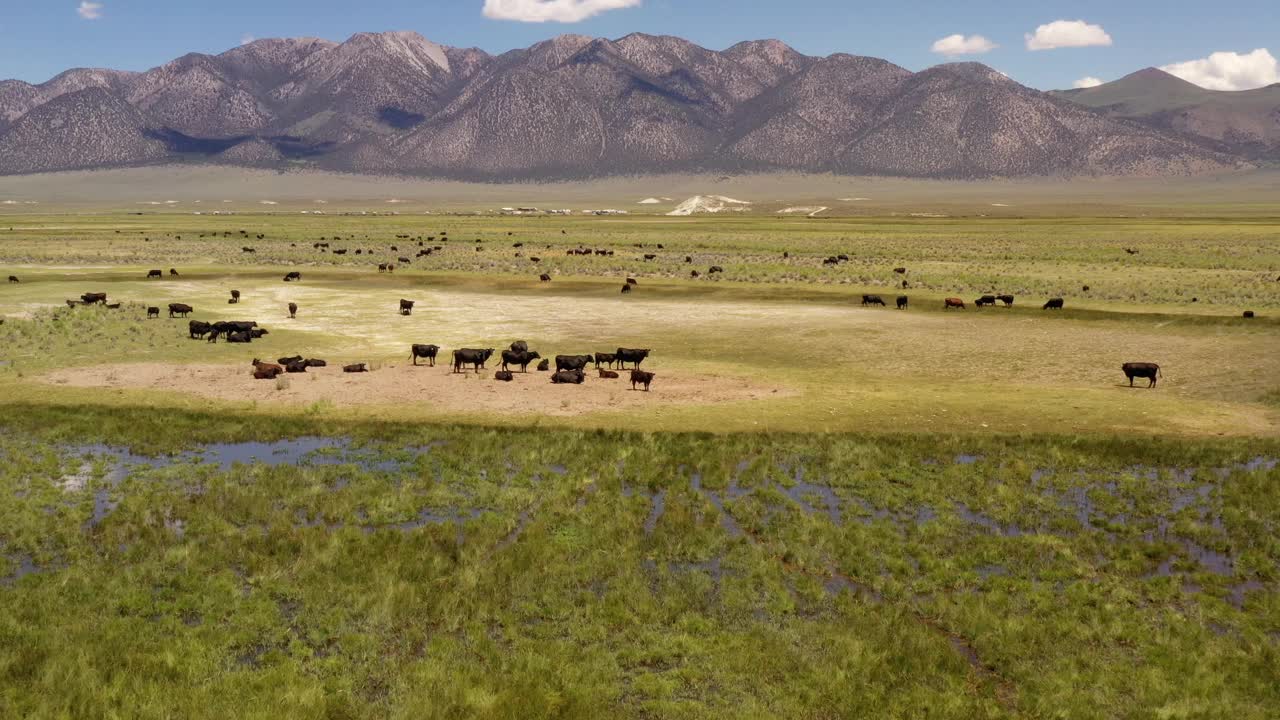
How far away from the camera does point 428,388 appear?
29547 millimetres

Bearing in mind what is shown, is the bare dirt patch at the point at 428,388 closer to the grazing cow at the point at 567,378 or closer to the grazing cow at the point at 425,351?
the grazing cow at the point at 567,378

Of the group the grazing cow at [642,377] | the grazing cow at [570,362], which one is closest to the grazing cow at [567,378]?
the grazing cow at [570,362]

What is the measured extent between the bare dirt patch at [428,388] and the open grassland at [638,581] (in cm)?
523

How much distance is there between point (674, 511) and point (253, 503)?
815cm

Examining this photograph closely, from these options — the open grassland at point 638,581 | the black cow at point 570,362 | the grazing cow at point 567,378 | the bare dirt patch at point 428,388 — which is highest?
the black cow at point 570,362

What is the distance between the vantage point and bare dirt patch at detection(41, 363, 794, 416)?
2762 cm

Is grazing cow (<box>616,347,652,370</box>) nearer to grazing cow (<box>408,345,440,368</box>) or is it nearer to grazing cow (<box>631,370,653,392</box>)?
grazing cow (<box>631,370,653,392</box>)

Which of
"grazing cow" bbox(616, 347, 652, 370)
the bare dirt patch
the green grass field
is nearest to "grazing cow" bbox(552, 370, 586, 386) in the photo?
the bare dirt patch

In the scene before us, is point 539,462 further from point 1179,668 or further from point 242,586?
point 1179,668

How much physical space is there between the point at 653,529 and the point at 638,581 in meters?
2.50

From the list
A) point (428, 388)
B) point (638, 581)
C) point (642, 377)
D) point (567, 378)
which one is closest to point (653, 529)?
point (638, 581)

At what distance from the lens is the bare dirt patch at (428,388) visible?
27625 millimetres

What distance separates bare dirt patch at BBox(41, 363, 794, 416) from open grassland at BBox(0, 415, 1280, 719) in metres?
5.23

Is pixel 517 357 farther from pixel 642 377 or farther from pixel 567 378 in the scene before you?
pixel 642 377
